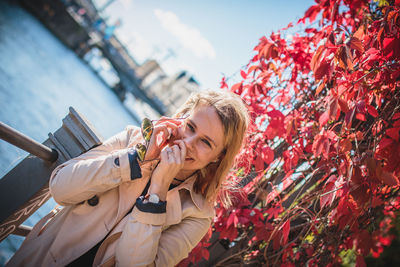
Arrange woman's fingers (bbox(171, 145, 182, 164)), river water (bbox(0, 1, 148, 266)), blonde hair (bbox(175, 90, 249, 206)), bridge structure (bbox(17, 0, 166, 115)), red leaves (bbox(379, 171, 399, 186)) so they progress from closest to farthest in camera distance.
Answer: red leaves (bbox(379, 171, 399, 186)), woman's fingers (bbox(171, 145, 182, 164)), blonde hair (bbox(175, 90, 249, 206)), river water (bbox(0, 1, 148, 266)), bridge structure (bbox(17, 0, 166, 115))

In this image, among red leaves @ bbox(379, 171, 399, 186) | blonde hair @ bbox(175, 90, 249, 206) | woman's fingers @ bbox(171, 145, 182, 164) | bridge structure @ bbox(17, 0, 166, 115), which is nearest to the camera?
red leaves @ bbox(379, 171, 399, 186)

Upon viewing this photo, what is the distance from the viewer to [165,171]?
1478mm

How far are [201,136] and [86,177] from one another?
76cm

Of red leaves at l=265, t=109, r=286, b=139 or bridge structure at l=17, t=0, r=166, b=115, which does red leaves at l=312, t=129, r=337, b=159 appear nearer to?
red leaves at l=265, t=109, r=286, b=139

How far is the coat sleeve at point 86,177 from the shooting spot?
1.33 meters

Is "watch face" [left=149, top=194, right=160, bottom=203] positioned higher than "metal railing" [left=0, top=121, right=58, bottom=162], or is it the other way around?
"metal railing" [left=0, top=121, right=58, bottom=162]

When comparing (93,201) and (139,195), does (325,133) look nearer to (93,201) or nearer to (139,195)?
(139,195)

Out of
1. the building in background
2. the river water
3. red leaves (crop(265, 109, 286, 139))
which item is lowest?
the building in background

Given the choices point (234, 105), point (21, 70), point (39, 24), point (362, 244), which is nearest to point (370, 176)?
point (362, 244)

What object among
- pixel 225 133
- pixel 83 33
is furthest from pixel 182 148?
pixel 83 33

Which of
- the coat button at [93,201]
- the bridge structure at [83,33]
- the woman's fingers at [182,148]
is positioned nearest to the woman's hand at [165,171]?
the woman's fingers at [182,148]

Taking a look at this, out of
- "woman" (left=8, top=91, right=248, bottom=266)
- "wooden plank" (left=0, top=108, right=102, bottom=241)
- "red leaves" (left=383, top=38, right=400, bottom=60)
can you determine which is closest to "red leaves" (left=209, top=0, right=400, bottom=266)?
"red leaves" (left=383, top=38, right=400, bottom=60)

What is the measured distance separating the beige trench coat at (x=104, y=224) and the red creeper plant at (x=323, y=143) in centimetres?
81

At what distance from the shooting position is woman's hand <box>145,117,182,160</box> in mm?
1557
